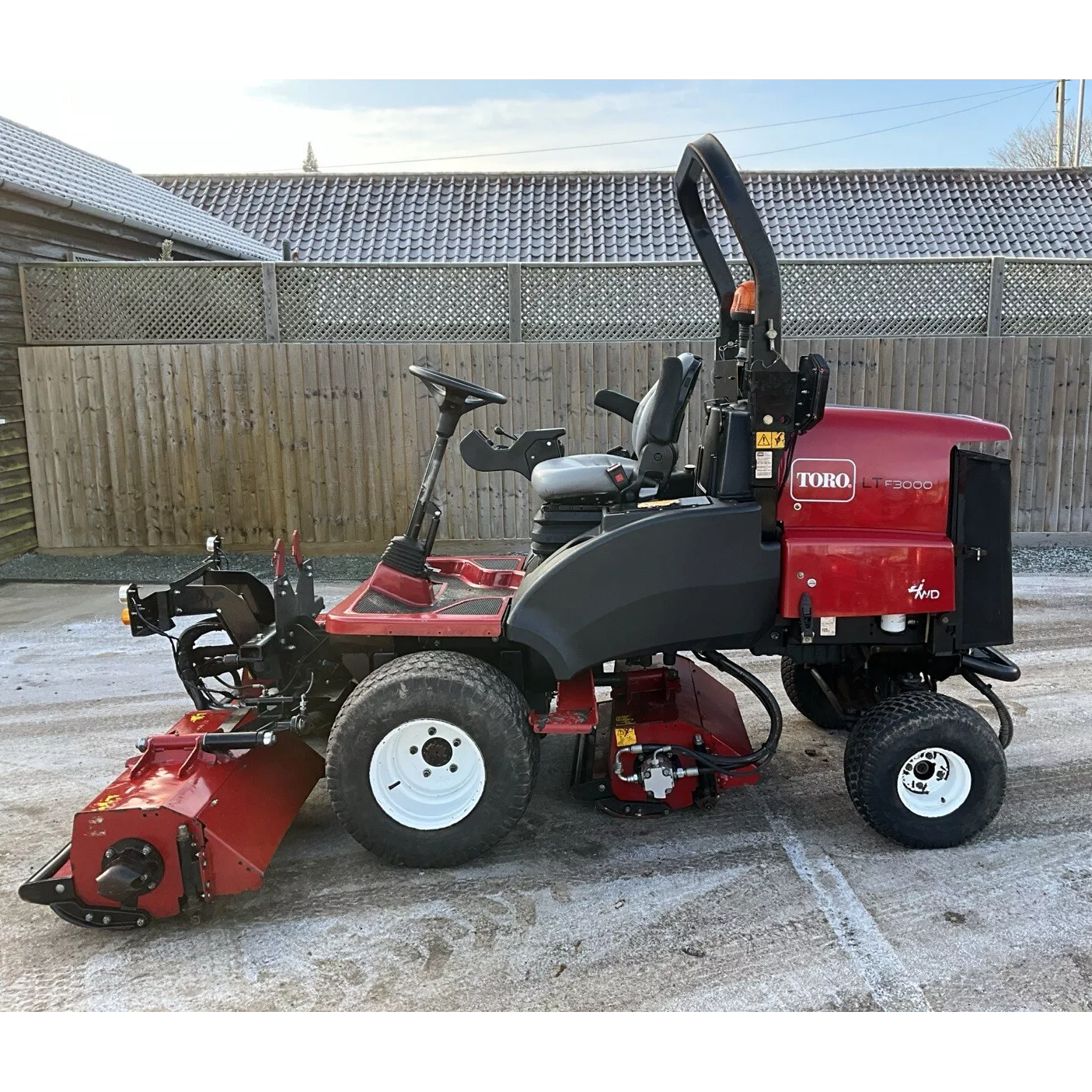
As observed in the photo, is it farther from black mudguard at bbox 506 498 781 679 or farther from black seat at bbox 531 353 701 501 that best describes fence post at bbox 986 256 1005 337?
black mudguard at bbox 506 498 781 679

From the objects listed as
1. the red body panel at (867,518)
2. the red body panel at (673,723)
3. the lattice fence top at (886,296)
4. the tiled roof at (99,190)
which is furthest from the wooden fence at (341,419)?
the red body panel at (867,518)

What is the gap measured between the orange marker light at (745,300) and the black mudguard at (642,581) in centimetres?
71

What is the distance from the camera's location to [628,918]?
116 inches

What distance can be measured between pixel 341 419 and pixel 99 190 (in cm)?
438

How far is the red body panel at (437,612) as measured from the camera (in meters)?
3.29

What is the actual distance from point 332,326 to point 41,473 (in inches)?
116

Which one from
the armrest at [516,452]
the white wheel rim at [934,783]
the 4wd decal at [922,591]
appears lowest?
the white wheel rim at [934,783]

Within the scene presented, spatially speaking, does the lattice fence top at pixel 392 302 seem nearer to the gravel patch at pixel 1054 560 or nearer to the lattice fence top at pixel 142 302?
the lattice fence top at pixel 142 302

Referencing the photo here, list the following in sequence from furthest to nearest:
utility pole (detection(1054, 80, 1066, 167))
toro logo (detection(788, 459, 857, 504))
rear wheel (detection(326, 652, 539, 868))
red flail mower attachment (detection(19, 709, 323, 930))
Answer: utility pole (detection(1054, 80, 1066, 167))
toro logo (detection(788, 459, 857, 504))
rear wheel (detection(326, 652, 539, 868))
red flail mower attachment (detection(19, 709, 323, 930))

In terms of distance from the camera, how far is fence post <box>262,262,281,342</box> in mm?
8430

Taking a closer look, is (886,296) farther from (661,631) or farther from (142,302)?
(142,302)

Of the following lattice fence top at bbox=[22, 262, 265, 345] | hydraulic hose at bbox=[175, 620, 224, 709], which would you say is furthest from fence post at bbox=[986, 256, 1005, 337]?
hydraulic hose at bbox=[175, 620, 224, 709]

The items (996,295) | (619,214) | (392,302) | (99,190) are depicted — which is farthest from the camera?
(619,214)

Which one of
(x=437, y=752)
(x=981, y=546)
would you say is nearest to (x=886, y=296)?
(x=981, y=546)
